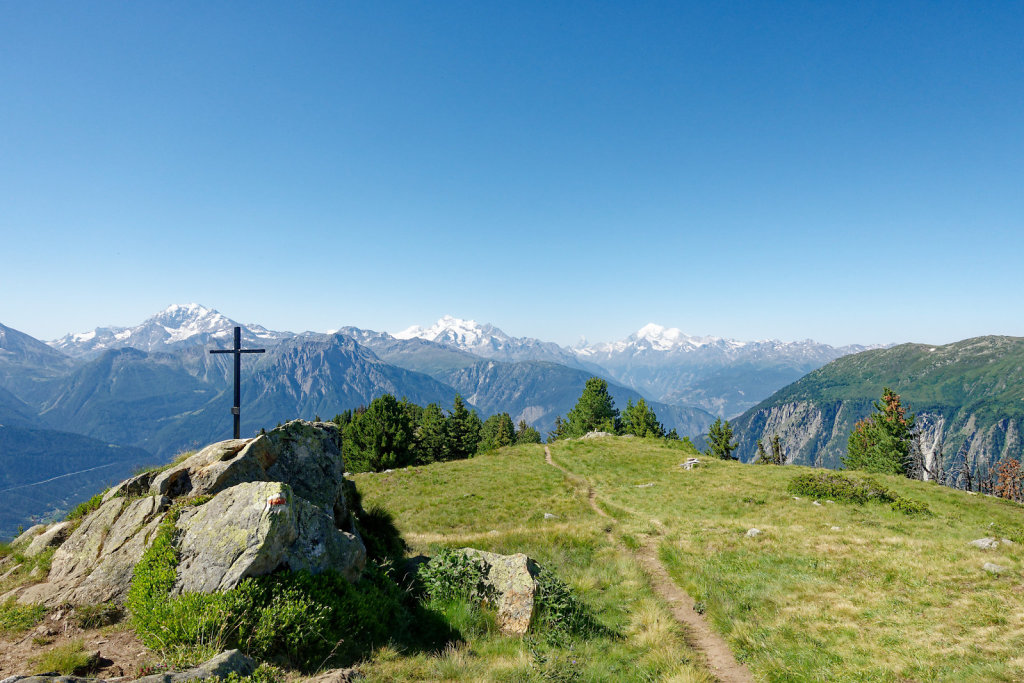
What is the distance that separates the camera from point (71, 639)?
8.38 m

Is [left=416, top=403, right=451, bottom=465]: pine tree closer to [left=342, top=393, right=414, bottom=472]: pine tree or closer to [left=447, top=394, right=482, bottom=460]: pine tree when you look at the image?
[left=447, top=394, right=482, bottom=460]: pine tree

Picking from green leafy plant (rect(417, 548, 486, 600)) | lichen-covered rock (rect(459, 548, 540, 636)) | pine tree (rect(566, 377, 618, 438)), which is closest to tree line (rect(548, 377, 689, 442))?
pine tree (rect(566, 377, 618, 438))

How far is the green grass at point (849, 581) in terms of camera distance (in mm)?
10117

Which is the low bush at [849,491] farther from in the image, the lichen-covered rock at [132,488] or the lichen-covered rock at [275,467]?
the lichen-covered rock at [132,488]

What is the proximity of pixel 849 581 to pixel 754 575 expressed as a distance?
2952 mm

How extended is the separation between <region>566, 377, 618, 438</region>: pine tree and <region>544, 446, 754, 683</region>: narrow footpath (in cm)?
6442

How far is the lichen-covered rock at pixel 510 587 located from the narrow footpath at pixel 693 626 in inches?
185

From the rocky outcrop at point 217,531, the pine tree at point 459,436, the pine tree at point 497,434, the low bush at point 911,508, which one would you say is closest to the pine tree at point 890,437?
the low bush at point 911,508

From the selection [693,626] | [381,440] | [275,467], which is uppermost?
[275,467]

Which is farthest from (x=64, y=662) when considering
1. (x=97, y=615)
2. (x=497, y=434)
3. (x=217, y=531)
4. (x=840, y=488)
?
(x=497, y=434)

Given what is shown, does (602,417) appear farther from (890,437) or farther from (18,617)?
(18,617)

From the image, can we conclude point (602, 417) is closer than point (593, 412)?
Yes

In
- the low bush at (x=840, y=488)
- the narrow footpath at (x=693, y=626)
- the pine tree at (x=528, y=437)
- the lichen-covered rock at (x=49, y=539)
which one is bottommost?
the pine tree at (x=528, y=437)

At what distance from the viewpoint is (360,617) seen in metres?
9.01
